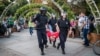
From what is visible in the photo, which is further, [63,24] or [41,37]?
[63,24]

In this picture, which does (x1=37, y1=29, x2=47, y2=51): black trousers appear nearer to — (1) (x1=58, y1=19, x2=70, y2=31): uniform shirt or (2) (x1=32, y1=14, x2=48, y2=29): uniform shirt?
(2) (x1=32, y1=14, x2=48, y2=29): uniform shirt

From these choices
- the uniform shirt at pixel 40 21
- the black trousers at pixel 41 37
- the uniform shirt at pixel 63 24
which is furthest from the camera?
the uniform shirt at pixel 63 24

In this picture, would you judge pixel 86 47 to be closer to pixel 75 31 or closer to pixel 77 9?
pixel 75 31

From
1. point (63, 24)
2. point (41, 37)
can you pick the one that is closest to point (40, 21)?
point (41, 37)

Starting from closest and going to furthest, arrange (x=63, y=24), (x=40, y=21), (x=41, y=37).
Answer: (x=41, y=37) < (x=40, y=21) < (x=63, y=24)

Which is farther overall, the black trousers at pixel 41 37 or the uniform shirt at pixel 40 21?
the uniform shirt at pixel 40 21

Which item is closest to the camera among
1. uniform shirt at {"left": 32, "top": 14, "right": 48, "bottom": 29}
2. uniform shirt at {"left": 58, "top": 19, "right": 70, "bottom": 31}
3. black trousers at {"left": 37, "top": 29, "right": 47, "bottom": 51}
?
black trousers at {"left": 37, "top": 29, "right": 47, "bottom": 51}

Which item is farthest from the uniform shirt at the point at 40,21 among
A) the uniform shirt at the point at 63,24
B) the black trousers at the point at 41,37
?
the uniform shirt at the point at 63,24

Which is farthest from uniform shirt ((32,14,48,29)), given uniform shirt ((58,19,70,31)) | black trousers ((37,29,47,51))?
uniform shirt ((58,19,70,31))

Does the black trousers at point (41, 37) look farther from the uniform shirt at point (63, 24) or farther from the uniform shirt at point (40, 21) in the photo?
the uniform shirt at point (63, 24)

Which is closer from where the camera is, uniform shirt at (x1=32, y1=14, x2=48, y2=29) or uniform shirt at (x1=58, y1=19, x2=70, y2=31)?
uniform shirt at (x1=32, y1=14, x2=48, y2=29)

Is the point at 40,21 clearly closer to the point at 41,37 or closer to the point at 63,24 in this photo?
the point at 41,37

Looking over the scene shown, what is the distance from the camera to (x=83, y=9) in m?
28.5

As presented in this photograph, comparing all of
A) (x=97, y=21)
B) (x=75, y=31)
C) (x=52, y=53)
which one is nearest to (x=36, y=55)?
(x=52, y=53)
